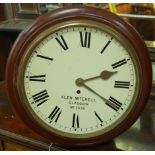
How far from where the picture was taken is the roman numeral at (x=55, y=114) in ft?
2.11

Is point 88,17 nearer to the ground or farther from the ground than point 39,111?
farther from the ground

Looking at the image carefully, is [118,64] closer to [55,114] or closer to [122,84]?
[122,84]

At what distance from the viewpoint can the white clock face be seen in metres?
0.61

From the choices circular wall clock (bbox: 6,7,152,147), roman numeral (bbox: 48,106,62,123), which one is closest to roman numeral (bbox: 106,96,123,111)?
circular wall clock (bbox: 6,7,152,147)

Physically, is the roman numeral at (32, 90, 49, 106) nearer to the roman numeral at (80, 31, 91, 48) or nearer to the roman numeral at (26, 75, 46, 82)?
the roman numeral at (26, 75, 46, 82)

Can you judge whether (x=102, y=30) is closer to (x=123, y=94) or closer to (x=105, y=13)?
(x=105, y=13)

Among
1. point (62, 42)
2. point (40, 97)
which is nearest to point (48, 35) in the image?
point (62, 42)

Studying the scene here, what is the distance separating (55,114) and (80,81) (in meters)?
0.09

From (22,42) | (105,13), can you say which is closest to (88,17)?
(105,13)

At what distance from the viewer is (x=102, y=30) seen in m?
0.60

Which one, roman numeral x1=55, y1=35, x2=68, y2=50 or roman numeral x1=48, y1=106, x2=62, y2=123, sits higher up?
roman numeral x1=55, y1=35, x2=68, y2=50

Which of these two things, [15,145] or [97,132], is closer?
[97,132]

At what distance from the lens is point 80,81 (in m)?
0.62

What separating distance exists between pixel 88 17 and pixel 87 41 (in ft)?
0.16
